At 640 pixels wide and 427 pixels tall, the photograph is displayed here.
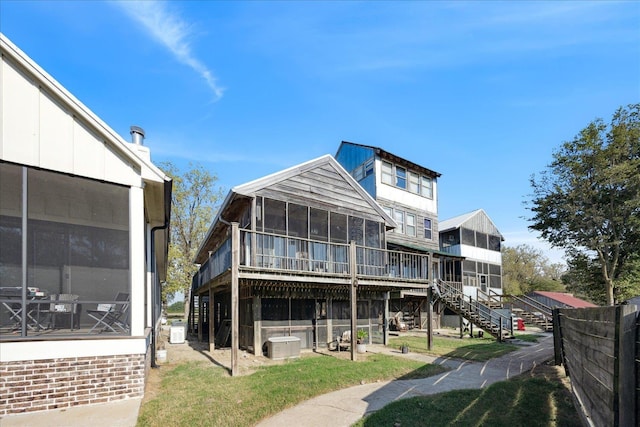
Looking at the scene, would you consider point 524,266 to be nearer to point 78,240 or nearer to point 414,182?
point 414,182

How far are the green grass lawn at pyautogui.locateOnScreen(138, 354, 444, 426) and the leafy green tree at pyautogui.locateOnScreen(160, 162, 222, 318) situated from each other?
67.9 ft

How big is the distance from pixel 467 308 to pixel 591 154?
1353 cm

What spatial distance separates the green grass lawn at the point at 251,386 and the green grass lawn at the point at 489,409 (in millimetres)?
1873

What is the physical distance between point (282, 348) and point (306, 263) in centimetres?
289

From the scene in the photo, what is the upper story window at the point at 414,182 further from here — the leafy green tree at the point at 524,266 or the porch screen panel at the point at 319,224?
the leafy green tree at the point at 524,266

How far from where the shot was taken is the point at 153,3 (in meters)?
8.26

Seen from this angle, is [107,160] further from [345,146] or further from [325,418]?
[345,146]

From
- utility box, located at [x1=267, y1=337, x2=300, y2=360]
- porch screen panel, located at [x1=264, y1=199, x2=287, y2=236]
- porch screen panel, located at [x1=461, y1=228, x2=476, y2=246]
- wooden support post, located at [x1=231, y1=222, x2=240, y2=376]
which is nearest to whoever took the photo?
wooden support post, located at [x1=231, y1=222, x2=240, y2=376]

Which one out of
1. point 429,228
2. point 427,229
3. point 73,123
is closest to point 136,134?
point 73,123

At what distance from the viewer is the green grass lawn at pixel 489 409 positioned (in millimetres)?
5969

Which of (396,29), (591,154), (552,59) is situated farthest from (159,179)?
(591,154)

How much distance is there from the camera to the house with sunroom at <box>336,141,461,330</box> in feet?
70.2

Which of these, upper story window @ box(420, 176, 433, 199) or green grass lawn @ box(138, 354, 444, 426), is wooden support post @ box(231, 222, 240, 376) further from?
upper story window @ box(420, 176, 433, 199)

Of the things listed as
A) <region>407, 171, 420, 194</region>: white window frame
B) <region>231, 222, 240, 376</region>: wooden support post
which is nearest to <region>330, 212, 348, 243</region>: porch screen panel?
<region>231, 222, 240, 376</region>: wooden support post
